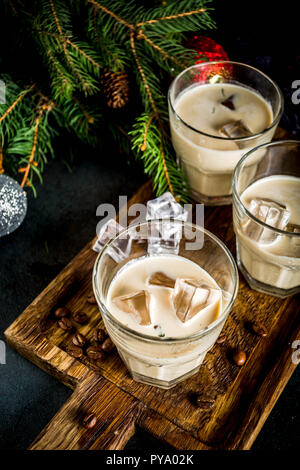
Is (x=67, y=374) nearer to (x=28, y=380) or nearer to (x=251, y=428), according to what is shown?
(x=28, y=380)

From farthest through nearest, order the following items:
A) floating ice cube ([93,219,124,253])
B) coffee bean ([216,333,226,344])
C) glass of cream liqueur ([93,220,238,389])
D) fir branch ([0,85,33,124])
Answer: fir branch ([0,85,33,124]) → floating ice cube ([93,219,124,253]) → coffee bean ([216,333,226,344]) → glass of cream liqueur ([93,220,238,389])

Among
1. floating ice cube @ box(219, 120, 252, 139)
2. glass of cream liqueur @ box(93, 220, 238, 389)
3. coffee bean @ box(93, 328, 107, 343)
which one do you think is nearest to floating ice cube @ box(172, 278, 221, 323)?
glass of cream liqueur @ box(93, 220, 238, 389)

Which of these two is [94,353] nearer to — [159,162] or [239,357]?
[239,357]

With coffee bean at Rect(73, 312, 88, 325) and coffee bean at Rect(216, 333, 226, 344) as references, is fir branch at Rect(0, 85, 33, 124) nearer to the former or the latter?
coffee bean at Rect(73, 312, 88, 325)

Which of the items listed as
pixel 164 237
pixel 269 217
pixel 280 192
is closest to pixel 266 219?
pixel 269 217

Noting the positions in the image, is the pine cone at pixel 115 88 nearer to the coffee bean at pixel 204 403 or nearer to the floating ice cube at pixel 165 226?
the floating ice cube at pixel 165 226

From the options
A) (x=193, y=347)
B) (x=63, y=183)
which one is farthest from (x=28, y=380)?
(x=63, y=183)
